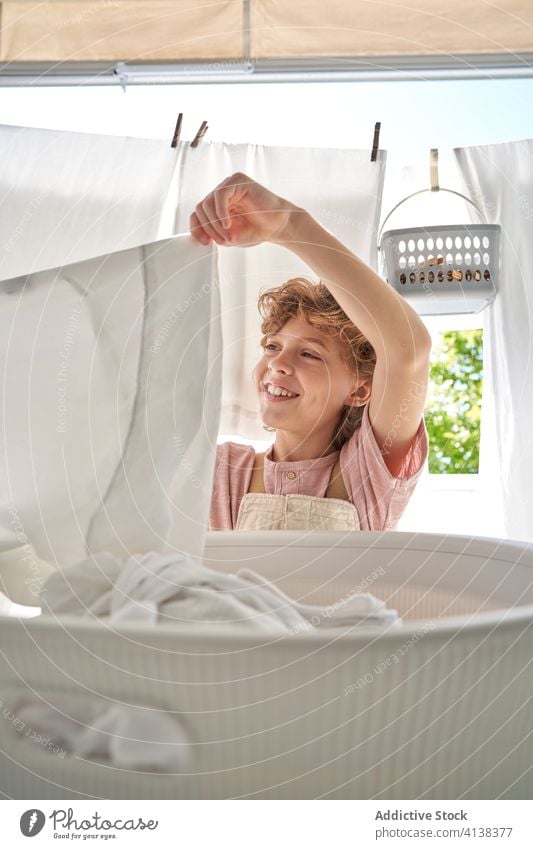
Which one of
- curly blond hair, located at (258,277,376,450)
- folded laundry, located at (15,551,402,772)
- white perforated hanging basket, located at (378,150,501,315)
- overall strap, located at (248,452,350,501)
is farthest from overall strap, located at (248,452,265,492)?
folded laundry, located at (15,551,402,772)

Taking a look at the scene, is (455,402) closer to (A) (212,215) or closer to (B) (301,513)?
(B) (301,513)

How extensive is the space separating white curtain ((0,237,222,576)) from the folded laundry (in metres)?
0.08

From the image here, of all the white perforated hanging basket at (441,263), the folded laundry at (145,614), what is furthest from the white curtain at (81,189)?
the folded laundry at (145,614)

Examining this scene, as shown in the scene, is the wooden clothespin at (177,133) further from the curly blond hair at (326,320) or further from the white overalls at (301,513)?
the white overalls at (301,513)

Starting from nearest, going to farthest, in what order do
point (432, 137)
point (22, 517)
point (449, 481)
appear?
1. point (22, 517)
2. point (432, 137)
3. point (449, 481)

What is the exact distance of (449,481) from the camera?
1.66m

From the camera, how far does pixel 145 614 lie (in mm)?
498

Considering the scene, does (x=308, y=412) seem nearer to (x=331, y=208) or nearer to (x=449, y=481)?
(x=331, y=208)

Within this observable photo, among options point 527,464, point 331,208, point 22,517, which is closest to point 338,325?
point 331,208

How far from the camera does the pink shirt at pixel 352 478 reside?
43.8 inches

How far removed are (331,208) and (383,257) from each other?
16 cm

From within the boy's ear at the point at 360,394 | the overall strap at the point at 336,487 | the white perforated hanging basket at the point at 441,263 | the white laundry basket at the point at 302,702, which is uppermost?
the white perforated hanging basket at the point at 441,263

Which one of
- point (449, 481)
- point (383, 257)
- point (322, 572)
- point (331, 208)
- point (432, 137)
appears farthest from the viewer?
point (449, 481)

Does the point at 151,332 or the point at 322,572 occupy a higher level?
the point at 151,332
